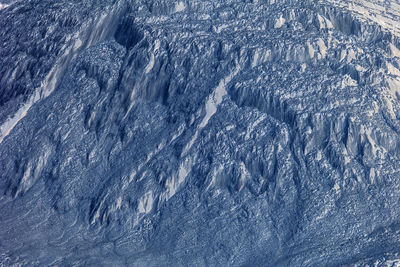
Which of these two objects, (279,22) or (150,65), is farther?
(279,22)

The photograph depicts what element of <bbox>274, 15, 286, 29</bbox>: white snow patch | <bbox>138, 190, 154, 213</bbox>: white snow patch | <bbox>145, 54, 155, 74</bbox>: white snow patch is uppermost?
<bbox>145, 54, 155, 74</bbox>: white snow patch

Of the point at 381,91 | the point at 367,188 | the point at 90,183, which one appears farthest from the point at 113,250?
the point at 381,91

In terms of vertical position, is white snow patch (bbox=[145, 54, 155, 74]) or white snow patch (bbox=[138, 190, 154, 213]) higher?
white snow patch (bbox=[145, 54, 155, 74])

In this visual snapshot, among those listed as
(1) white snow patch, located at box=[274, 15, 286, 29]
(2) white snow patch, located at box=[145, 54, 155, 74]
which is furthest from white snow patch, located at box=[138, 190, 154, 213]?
(1) white snow patch, located at box=[274, 15, 286, 29]

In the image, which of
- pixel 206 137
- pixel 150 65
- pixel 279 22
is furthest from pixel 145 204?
pixel 279 22

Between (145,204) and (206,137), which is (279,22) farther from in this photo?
(145,204)

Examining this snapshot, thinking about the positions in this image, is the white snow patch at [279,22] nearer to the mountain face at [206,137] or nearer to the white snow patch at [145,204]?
the mountain face at [206,137]

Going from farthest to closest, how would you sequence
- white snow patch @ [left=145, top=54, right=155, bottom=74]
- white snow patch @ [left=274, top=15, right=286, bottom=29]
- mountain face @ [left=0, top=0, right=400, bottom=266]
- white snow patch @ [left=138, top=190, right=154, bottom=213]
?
white snow patch @ [left=274, top=15, right=286, bottom=29] → white snow patch @ [left=145, top=54, right=155, bottom=74] → white snow patch @ [left=138, top=190, right=154, bottom=213] → mountain face @ [left=0, top=0, right=400, bottom=266]

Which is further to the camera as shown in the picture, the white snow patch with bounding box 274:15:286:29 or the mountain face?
the white snow patch with bounding box 274:15:286:29

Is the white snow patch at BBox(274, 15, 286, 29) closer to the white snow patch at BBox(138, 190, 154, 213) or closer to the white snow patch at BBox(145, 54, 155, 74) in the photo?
the white snow patch at BBox(145, 54, 155, 74)
